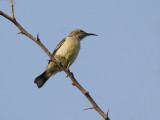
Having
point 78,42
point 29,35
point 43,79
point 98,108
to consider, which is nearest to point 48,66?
point 43,79

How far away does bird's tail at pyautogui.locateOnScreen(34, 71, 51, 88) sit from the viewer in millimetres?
7801

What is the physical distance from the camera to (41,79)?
793cm

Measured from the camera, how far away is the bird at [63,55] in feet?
25.2

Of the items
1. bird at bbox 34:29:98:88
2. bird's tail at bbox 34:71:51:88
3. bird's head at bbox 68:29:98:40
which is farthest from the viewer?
bird's head at bbox 68:29:98:40

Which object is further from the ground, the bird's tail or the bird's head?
the bird's head

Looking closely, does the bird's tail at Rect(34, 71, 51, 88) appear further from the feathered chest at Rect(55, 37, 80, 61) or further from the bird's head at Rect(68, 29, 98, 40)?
the bird's head at Rect(68, 29, 98, 40)

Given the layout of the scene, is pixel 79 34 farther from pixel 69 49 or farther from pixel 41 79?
pixel 41 79

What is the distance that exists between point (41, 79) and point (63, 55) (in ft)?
3.18

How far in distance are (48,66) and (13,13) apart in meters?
4.48

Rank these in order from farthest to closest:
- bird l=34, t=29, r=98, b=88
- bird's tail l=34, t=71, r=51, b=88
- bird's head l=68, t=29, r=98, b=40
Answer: bird's head l=68, t=29, r=98, b=40, bird's tail l=34, t=71, r=51, b=88, bird l=34, t=29, r=98, b=88

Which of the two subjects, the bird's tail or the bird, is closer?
the bird

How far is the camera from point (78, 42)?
8.40m

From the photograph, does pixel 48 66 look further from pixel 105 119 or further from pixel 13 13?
pixel 105 119

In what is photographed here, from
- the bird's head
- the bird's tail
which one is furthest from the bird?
the bird's head
